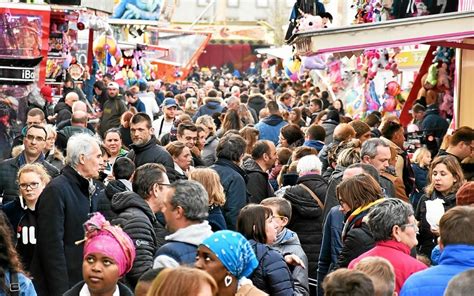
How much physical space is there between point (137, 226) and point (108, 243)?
5.50ft

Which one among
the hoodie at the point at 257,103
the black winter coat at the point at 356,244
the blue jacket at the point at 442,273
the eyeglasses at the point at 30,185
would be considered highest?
the blue jacket at the point at 442,273

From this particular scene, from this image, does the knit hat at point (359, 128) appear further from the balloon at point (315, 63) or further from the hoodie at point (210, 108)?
the balloon at point (315, 63)

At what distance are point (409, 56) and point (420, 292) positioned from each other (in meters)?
21.8

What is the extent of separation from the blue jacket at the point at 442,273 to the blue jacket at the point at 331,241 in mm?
3081

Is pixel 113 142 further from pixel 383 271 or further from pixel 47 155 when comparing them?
pixel 383 271

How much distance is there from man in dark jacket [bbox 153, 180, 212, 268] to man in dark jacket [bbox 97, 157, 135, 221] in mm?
1892

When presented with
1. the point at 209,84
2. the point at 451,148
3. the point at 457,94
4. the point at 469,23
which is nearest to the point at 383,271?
the point at 451,148

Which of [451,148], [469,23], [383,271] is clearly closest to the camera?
[383,271]

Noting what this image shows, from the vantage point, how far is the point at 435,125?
67.6 ft

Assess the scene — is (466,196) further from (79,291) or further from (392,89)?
(392,89)

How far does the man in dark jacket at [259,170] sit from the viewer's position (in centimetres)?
1322

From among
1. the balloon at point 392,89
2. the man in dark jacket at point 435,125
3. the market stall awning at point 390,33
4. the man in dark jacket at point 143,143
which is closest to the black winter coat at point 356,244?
the man in dark jacket at point 143,143

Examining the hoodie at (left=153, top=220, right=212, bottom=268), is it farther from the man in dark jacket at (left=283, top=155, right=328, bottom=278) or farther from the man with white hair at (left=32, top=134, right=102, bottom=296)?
the man in dark jacket at (left=283, top=155, right=328, bottom=278)

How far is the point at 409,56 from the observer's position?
28.5 metres
